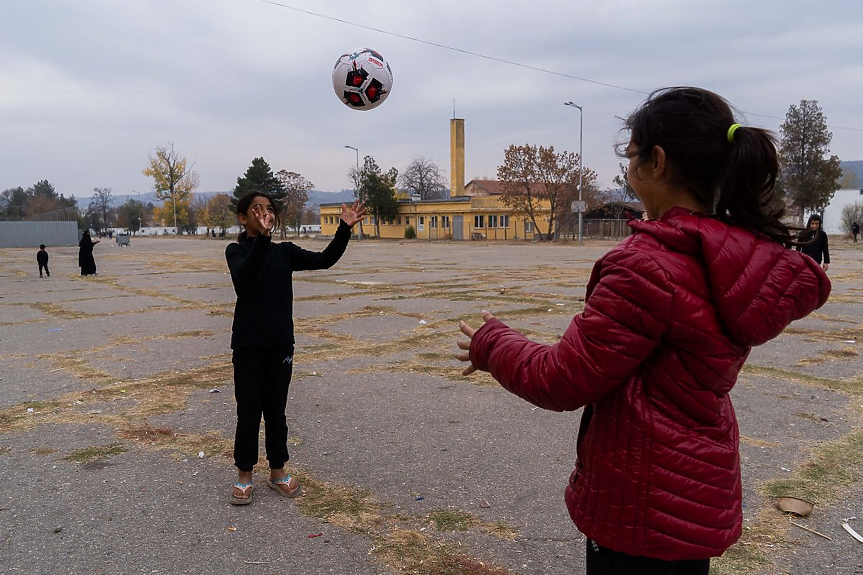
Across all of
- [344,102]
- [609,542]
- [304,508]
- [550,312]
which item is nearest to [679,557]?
[609,542]

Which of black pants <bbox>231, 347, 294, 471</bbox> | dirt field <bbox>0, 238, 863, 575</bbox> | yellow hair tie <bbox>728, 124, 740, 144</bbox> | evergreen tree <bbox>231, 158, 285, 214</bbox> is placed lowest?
dirt field <bbox>0, 238, 863, 575</bbox>

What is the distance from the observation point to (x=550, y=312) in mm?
11719

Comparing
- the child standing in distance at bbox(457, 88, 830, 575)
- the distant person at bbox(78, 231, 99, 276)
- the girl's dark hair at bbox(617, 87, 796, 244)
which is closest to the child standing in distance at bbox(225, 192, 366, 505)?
the child standing in distance at bbox(457, 88, 830, 575)

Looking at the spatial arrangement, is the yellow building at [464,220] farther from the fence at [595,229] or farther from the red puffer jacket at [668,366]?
the red puffer jacket at [668,366]

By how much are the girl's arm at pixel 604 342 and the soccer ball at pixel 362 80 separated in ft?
18.2

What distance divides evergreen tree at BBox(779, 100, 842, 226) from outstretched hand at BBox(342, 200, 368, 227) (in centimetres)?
5655

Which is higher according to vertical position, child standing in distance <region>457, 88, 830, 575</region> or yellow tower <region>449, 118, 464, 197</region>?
yellow tower <region>449, 118, 464, 197</region>

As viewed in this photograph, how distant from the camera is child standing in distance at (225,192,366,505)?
3.93 meters

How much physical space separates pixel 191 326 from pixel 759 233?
34.2 ft

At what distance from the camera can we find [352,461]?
15.2 feet

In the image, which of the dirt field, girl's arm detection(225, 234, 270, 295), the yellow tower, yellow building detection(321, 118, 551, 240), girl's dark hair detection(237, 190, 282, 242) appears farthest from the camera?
the yellow tower

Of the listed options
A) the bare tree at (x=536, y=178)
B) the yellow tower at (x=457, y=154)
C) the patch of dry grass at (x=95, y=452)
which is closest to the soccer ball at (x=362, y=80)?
the patch of dry grass at (x=95, y=452)

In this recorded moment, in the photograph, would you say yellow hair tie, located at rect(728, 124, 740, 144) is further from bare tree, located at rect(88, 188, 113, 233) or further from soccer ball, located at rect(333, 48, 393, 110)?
bare tree, located at rect(88, 188, 113, 233)

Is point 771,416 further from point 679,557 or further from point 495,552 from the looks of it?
point 679,557
